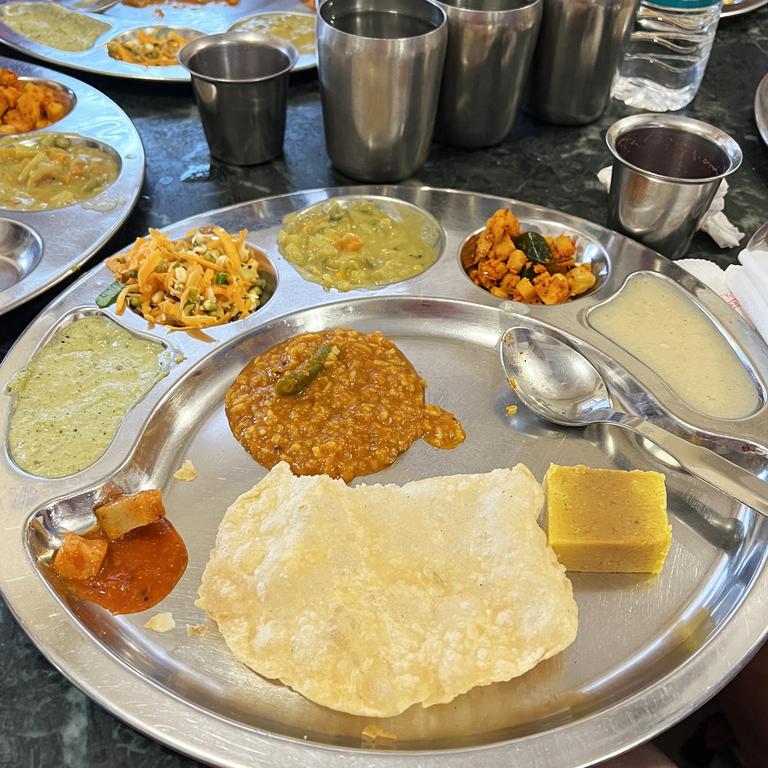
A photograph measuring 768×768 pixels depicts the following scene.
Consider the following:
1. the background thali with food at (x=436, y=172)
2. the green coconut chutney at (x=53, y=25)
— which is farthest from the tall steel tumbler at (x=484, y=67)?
the green coconut chutney at (x=53, y=25)

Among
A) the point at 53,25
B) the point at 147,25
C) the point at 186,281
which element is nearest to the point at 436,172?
the point at 186,281

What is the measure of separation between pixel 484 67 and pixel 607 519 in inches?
83.2

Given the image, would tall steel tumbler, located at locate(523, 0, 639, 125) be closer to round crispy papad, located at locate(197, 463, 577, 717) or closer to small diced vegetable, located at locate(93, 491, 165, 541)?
round crispy papad, located at locate(197, 463, 577, 717)

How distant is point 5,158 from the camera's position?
328cm

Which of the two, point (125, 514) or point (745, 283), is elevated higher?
point (745, 283)

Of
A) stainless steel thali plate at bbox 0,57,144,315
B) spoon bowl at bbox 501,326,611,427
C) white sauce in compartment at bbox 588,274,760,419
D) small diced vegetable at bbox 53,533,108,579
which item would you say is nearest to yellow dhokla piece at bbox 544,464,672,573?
spoon bowl at bbox 501,326,611,427

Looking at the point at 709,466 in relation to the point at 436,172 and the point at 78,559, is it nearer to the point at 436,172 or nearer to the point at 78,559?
the point at 78,559

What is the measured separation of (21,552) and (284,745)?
0.84m

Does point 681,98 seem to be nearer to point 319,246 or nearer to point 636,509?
point 319,246

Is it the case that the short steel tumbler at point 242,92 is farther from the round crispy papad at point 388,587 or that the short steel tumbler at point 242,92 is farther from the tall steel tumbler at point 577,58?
the round crispy papad at point 388,587

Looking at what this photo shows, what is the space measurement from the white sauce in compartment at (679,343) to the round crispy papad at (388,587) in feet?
2.25

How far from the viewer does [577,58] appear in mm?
3449

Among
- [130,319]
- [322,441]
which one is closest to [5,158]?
[130,319]

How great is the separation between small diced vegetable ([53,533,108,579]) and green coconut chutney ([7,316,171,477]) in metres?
0.24
